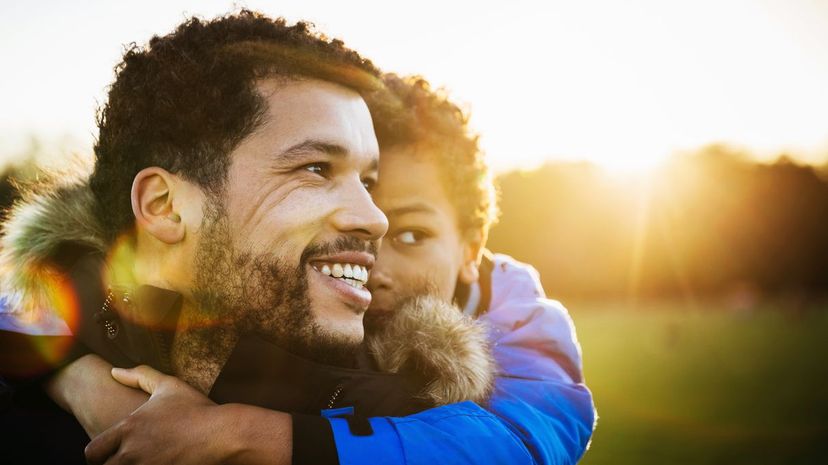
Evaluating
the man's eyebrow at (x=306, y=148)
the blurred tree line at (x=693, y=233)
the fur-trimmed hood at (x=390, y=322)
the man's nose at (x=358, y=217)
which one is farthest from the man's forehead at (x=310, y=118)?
the blurred tree line at (x=693, y=233)

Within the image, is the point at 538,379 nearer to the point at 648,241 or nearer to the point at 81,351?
the point at 81,351

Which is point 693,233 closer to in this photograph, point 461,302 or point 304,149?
point 461,302

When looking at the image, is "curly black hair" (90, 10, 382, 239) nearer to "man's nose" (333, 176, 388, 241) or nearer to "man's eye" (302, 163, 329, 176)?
"man's eye" (302, 163, 329, 176)

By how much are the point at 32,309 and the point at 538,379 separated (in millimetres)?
2193

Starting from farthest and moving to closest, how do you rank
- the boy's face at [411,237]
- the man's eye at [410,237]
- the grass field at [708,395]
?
the grass field at [708,395] < the man's eye at [410,237] < the boy's face at [411,237]

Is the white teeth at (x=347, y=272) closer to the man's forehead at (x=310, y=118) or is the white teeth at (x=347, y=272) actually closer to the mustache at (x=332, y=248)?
the mustache at (x=332, y=248)

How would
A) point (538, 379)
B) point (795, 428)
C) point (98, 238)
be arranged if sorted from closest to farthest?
point (98, 238)
point (538, 379)
point (795, 428)

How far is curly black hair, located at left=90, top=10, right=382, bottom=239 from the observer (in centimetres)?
258

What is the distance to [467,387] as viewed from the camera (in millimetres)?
2557

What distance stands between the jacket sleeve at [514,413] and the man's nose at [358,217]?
2.35 ft

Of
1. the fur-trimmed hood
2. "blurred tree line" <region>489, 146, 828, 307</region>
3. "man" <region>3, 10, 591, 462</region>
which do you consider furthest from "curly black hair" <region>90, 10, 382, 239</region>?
"blurred tree line" <region>489, 146, 828, 307</region>

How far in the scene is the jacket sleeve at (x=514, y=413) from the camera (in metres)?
2.20

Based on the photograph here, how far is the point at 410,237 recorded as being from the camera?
346cm

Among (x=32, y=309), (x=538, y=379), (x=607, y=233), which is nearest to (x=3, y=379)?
(x=32, y=309)
